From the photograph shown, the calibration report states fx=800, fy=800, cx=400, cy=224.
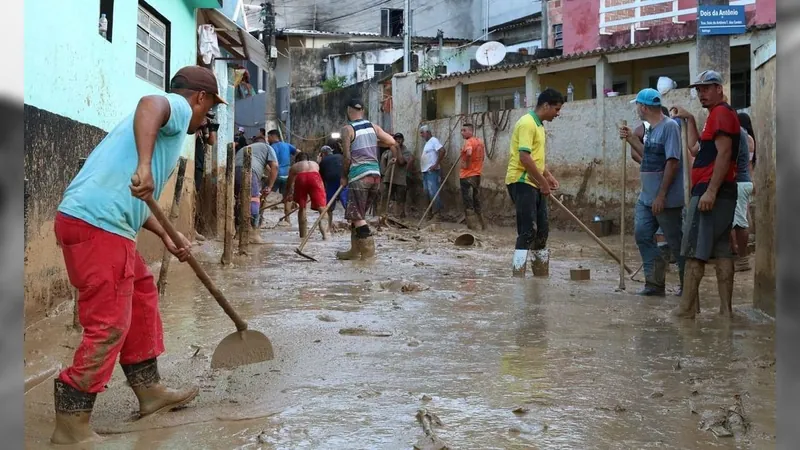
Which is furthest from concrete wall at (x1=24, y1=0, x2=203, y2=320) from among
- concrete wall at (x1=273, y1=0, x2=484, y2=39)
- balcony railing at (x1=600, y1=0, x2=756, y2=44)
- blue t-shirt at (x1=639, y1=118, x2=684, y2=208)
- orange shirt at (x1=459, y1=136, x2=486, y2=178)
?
concrete wall at (x1=273, y1=0, x2=484, y2=39)

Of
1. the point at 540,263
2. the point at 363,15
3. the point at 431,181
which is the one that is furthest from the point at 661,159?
the point at 363,15

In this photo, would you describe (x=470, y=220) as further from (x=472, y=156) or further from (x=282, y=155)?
(x=282, y=155)

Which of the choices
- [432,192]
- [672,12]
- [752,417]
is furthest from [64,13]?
[672,12]

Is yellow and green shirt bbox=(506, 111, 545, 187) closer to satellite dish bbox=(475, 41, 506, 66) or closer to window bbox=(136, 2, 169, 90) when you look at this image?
window bbox=(136, 2, 169, 90)

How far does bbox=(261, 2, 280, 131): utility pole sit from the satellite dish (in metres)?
14.2

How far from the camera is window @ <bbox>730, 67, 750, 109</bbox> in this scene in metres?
15.4

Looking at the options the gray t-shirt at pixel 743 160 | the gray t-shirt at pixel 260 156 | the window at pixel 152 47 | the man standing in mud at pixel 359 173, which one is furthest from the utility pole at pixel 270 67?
the gray t-shirt at pixel 743 160

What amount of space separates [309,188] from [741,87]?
9.21 metres

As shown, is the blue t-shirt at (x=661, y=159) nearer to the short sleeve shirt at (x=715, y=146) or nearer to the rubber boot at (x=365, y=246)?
the short sleeve shirt at (x=715, y=146)

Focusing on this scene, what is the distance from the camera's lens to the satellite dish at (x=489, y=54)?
67.7 feet

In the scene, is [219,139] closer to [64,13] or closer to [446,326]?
[64,13]

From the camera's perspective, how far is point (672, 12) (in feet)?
58.9

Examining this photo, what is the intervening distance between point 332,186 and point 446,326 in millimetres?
9227

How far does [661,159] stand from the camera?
21.9 ft
